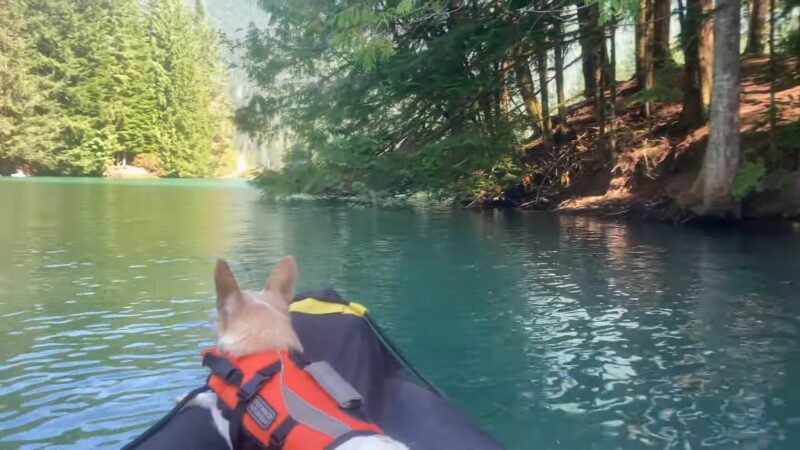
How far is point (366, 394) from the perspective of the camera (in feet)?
10.6

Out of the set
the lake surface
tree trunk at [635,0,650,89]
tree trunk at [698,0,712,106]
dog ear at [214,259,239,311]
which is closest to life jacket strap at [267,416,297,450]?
dog ear at [214,259,239,311]

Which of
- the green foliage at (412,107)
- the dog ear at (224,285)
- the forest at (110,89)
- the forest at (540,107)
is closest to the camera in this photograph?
the dog ear at (224,285)

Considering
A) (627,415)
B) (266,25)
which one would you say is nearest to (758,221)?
(627,415)

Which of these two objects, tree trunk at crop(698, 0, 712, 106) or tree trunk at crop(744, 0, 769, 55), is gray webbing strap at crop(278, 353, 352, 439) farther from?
tree trunk at crop(744, 0, 769, 55)

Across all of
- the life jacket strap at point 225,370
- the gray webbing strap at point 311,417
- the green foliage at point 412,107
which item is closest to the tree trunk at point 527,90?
the green foliage at point 412,107

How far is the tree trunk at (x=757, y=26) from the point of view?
18.0 meters

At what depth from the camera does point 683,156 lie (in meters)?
15.6

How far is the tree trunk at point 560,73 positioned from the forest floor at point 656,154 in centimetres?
51

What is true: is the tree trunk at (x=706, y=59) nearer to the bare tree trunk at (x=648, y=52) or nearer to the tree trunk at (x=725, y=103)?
the bare tree trunk at (x=648, y=52)

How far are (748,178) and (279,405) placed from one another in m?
10.7

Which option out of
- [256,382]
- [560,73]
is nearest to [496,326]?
[256,382]

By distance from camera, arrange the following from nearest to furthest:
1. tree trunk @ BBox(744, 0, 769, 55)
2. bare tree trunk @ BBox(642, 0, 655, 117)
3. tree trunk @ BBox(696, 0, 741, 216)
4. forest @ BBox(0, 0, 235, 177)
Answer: tree trunk @ BBox(696, 0, 741, 216) < bare tree trunk @ BBox(642, 0, 655, 117) < tree trunk @ BBox(744, 0, 769, 55) < forest @ BBox(0, 0, 235, 177)

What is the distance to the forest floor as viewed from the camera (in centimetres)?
1311

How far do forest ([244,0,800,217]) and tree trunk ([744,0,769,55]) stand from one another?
0.13 feet
